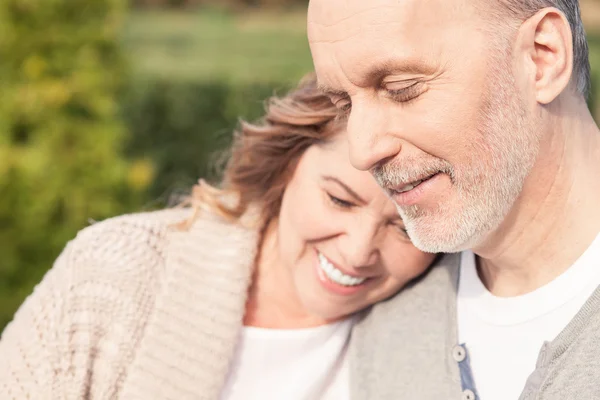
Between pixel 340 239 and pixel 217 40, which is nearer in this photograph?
pixel 340 239

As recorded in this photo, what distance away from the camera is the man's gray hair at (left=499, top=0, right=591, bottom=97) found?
2.09 m

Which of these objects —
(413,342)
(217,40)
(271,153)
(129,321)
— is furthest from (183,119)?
(217,40)

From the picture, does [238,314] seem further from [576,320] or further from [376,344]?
[576,320]

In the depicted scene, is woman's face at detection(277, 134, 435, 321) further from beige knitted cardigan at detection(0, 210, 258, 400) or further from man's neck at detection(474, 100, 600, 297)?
man's neck at detection(474, 100, 600, 297)

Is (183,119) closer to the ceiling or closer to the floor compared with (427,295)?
closer to the floor

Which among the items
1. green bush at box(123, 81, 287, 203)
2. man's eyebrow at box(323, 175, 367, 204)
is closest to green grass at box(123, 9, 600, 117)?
green bush at box(123, 81, 287, 203)

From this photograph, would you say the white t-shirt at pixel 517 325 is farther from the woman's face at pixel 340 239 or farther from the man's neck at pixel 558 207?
the woman's face at pixel 340 239

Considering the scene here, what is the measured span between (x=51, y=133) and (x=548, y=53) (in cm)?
303

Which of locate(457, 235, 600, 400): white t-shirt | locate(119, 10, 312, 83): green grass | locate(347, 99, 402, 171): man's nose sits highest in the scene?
locate(347, 99, 402, 171): man's nose

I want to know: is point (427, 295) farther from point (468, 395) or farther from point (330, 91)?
point (330, 91)

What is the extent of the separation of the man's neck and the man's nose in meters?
0.37

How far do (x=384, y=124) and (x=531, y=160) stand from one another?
1.22 feet

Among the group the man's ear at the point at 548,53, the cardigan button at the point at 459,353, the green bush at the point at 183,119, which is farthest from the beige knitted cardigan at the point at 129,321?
the green bush at the point at 183,119

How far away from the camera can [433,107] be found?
2086 mm
